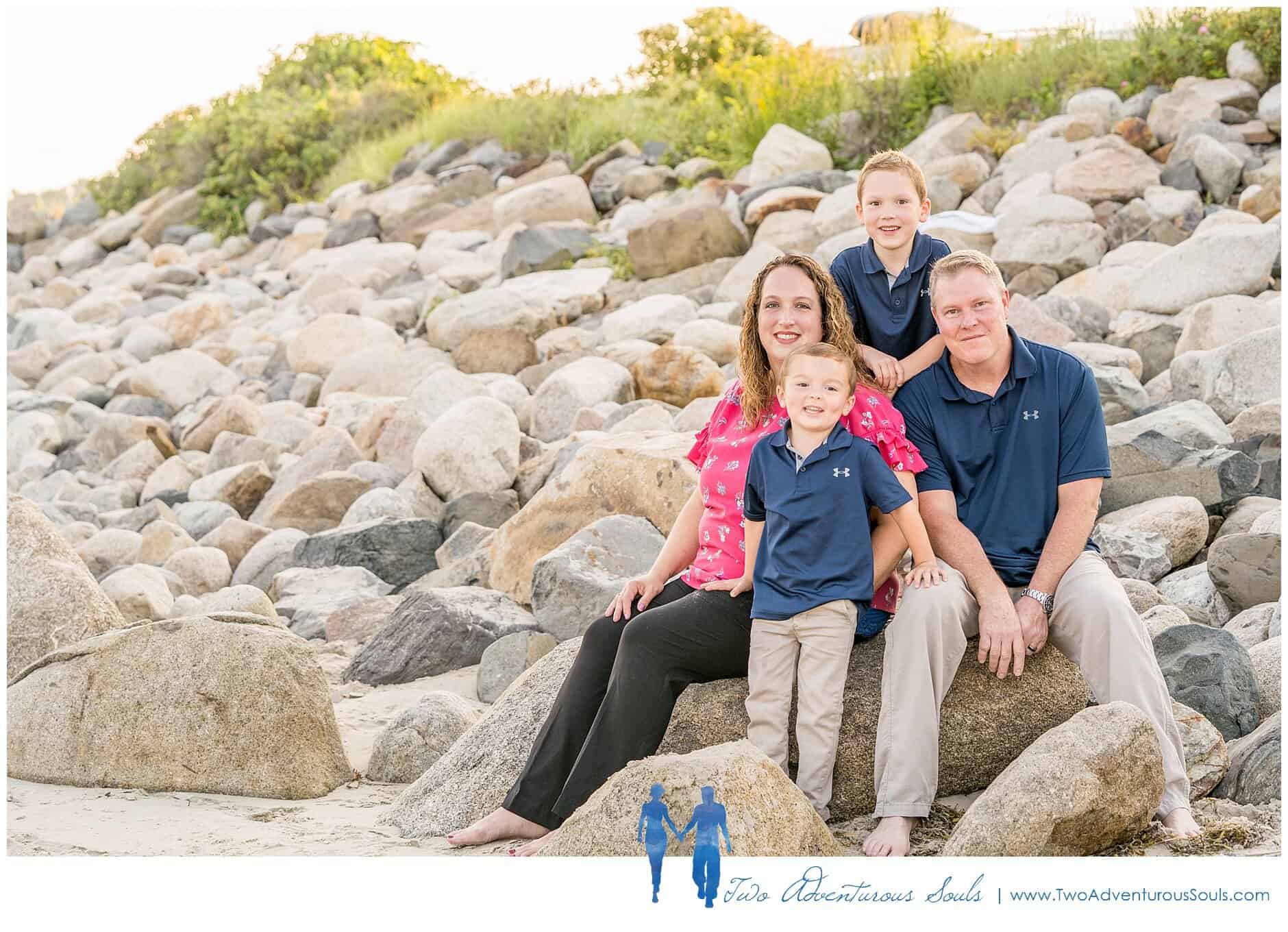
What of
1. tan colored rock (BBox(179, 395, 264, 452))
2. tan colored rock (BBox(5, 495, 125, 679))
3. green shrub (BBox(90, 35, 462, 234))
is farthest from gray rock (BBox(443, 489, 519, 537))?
green shrub (BBox(90, 35, 462, 234))

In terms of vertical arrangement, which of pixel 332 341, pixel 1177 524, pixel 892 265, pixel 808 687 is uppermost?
pixel 892 265

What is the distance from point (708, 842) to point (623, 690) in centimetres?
84

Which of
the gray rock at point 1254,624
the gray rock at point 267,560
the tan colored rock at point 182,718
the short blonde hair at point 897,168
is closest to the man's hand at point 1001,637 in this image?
the short blonde hair at point 897,168

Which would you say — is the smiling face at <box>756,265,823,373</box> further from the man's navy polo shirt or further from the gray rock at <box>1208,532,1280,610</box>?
the gray rock at <box>1208,532,1280,610</box>

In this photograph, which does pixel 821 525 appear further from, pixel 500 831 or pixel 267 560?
pixel 267 560

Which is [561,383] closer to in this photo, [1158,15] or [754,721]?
[754,721]

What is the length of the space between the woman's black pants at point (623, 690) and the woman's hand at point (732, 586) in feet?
0.06

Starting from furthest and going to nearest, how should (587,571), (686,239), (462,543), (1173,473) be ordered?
(686,239) < (462,543) < (1173,473) < (587,571)

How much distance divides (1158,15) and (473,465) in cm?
1040

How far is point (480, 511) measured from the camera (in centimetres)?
851

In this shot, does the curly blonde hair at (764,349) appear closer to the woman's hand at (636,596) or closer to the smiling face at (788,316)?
the smiling face at (788,316)

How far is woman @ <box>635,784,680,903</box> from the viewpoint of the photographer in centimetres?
341

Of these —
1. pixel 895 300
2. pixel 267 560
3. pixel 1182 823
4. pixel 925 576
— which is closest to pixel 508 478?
pixel 267 560
